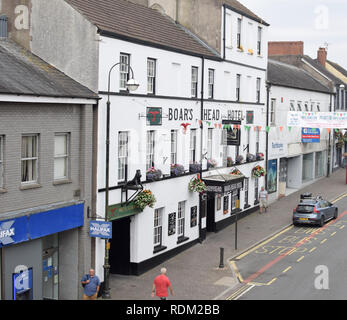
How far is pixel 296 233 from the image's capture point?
34781 millimetres

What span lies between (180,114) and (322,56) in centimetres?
4172

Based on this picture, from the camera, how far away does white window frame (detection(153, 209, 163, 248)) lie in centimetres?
2797

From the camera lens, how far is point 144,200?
2548cm

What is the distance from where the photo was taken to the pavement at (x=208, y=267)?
23.5m

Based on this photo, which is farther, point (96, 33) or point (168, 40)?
point (168, 40)

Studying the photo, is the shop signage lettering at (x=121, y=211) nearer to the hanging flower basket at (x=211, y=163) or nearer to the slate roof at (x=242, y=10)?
the hanging flower basket at (x=211, y=163)

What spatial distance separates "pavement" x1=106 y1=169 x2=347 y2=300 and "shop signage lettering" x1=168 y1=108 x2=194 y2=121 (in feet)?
21.5

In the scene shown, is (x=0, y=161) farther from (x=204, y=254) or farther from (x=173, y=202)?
(x=204, y=254)

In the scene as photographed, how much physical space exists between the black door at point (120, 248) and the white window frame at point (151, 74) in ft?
19.0

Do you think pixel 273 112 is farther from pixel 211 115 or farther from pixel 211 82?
pixel 211 115

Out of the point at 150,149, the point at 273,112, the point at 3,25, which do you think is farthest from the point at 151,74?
the point at 273,112

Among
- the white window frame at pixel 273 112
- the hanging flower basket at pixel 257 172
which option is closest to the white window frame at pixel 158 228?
the hanging flower basket at pixel 257 172
